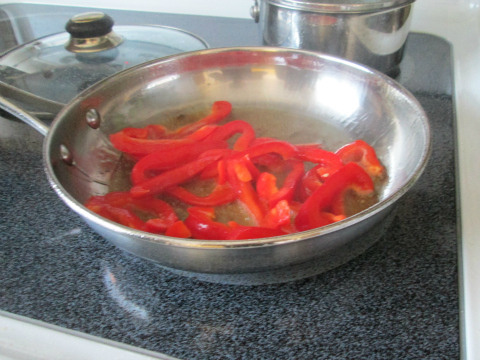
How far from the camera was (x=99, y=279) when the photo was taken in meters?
0.54

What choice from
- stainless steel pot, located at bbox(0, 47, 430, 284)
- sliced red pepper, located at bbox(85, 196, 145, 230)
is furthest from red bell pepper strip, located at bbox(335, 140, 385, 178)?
sliced red pepper, located at bbox(85, 196, 145, 230)

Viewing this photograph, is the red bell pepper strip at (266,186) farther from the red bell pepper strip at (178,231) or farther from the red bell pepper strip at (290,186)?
the red bell pepper strip at (178,231)

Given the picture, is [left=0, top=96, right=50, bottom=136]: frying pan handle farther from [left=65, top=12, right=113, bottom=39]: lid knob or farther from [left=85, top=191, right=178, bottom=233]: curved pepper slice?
[left=65, top=12, right=113, bottom=39]: lid knob

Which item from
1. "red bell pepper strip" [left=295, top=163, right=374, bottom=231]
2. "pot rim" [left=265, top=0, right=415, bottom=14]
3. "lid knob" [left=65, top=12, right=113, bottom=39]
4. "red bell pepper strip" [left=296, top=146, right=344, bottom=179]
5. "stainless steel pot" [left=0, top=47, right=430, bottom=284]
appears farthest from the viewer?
"lid knob" [left=65, top=12, right=113, bottom=39]

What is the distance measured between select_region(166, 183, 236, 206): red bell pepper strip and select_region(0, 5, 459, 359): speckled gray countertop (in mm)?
119

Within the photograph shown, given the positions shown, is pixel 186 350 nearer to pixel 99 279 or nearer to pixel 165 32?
pixel 99 279

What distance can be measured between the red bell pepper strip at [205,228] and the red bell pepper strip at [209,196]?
49mm

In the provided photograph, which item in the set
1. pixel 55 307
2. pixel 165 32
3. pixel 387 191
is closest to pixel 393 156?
pixel 387 191

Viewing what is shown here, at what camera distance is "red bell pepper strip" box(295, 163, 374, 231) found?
536 millimetres

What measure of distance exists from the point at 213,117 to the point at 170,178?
0.21m

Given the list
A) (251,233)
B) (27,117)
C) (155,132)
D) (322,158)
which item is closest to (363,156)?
(322,158)

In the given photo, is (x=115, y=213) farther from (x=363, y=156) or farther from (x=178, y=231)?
(x=363, y=156)

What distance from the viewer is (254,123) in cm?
81

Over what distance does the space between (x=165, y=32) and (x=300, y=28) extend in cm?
38
